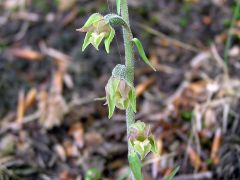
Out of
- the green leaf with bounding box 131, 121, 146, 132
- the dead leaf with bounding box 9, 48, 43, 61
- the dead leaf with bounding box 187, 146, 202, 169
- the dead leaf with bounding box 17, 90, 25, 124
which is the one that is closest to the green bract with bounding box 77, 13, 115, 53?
the green leaf with bounding box 131, 121, 146, 132

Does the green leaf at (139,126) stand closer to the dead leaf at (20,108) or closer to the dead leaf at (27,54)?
the dead leaf at (20,108)

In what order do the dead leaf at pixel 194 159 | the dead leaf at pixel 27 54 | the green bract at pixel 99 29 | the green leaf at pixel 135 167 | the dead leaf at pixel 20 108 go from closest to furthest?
1. the green bract at pixel 99 29
2. the green leaf at pixel 135 167
3. the dead leaf at pixel 194 159
4. the dead leaf at pixel 20 108
5. the dead leaf at pixel 27 54

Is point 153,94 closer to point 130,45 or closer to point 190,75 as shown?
point 190,75

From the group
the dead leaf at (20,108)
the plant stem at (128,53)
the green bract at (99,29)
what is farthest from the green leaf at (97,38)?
the dead leaf at (20,108)

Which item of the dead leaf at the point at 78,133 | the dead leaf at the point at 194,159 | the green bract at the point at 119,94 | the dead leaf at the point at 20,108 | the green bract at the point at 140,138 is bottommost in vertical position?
the dead leaf at the point at 194,159

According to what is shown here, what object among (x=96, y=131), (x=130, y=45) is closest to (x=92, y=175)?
(x=96, y=131)

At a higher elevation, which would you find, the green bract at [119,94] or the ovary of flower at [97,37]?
the ovary of flower at [97,37]

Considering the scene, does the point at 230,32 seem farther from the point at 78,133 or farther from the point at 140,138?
the point at 140,138
